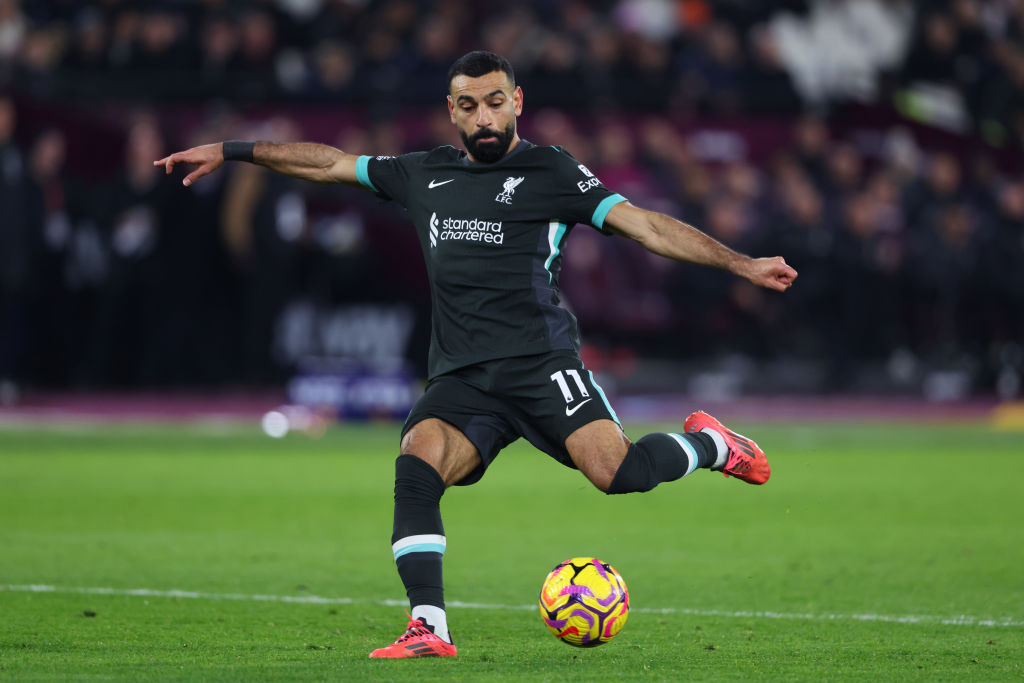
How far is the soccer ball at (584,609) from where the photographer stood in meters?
5.67

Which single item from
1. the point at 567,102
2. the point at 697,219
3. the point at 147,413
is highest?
the point at 567,102

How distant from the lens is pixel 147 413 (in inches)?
738

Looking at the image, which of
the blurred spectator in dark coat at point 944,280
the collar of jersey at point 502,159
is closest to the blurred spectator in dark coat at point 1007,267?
the blurred spectator in dark coat at point 944,280

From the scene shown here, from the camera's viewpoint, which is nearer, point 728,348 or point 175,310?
point 175,310

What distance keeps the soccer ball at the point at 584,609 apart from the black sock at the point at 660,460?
1.40 ft

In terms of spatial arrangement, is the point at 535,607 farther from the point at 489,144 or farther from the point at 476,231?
the point at 489,144

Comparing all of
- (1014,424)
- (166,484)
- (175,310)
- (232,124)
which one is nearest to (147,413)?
(175,310)

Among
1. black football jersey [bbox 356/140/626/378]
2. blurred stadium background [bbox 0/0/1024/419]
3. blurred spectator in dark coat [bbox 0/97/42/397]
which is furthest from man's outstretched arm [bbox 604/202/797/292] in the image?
blurred spectator in dark coat [bbox 0/97/42/397]

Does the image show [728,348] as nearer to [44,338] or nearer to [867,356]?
[867,356]

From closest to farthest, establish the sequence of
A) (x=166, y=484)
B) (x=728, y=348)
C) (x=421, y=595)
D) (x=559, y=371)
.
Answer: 1. (x=421, y=595)
2. (x=559, y=371)
3. (x=166, y=484)
4. (x=728, y=348)

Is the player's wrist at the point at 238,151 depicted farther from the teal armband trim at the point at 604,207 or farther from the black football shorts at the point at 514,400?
the teal armband trim at the point at 604,207

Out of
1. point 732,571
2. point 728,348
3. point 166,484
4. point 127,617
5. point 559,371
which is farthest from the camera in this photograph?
point 728,348

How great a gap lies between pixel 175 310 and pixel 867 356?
8.98 m

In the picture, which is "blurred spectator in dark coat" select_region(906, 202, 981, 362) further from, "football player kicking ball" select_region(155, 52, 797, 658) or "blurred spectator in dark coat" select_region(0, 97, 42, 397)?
"football player kicking ball" select_region(155, 52, 797, 658)
